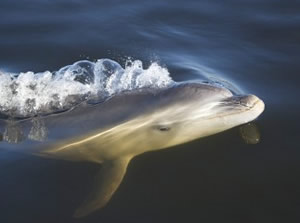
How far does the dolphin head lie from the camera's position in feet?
20.9

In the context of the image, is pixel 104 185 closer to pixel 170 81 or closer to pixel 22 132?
pixel 22 132

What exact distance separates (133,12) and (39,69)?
151 inches

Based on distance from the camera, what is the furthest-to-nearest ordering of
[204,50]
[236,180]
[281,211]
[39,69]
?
[204,50] < [39,69] < [236,180] < [281,211]

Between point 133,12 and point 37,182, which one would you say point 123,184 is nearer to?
point 37,182

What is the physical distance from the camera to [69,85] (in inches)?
316

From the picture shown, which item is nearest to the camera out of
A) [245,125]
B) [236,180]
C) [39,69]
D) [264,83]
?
[236,180]

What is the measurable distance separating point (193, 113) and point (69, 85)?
2.49 meters

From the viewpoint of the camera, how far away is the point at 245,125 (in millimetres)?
6742

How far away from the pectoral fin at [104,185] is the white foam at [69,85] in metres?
1.45

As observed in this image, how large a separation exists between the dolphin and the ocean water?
21 centimetres

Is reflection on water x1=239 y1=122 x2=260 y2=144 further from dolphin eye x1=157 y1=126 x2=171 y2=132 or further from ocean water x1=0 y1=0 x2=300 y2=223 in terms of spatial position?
dolphin eye x1=157 y1=126 x2=171 y2=132

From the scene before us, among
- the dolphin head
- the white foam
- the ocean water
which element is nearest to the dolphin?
the dolphin head

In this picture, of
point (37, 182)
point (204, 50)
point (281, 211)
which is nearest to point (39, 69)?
point (204, 50)

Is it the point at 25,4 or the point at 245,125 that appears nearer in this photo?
the point at 245,125
